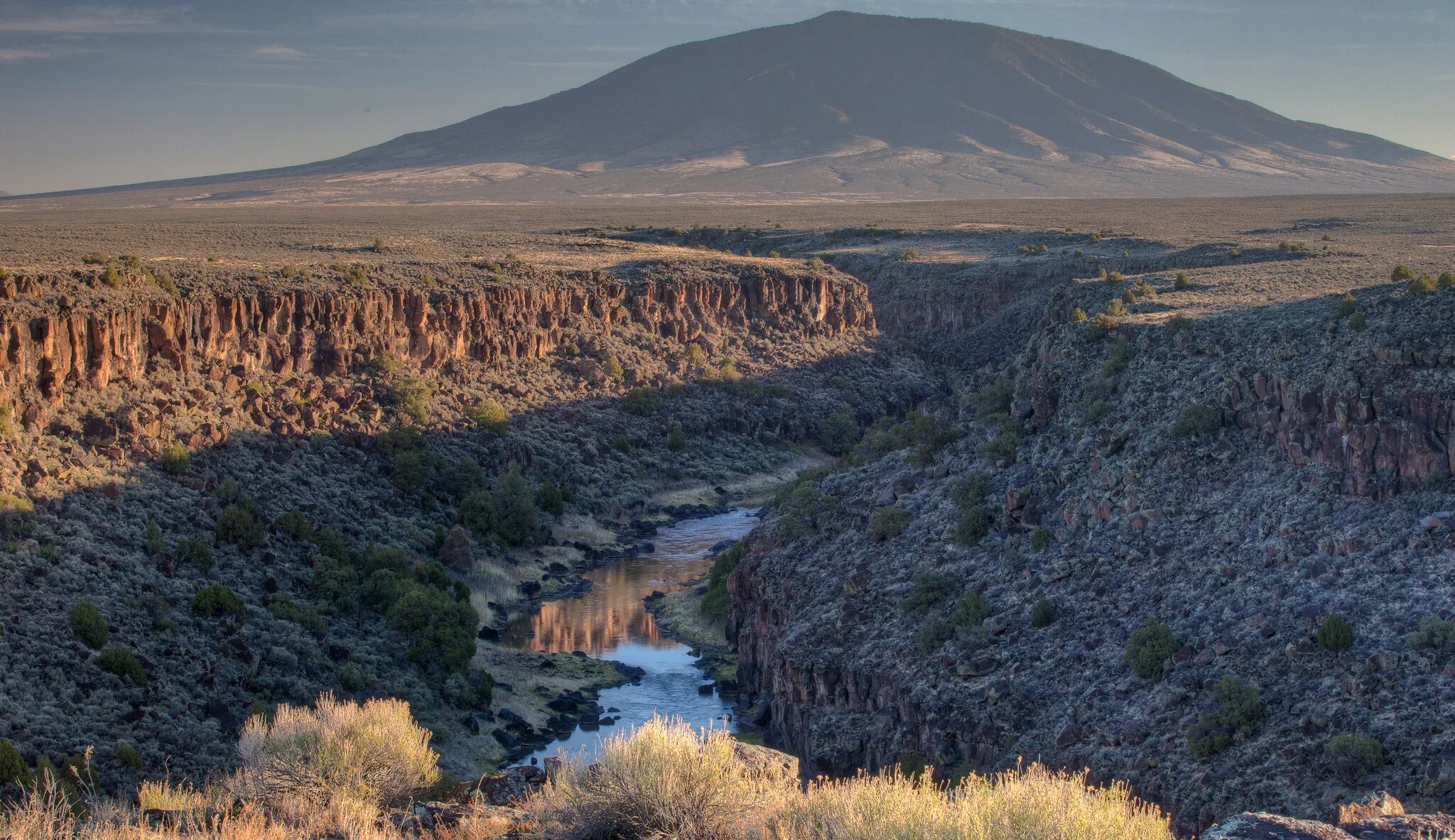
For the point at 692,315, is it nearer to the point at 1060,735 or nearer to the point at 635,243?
the point at 635,243

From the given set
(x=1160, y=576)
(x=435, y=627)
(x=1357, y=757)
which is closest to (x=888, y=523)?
(x=1160, y=576)

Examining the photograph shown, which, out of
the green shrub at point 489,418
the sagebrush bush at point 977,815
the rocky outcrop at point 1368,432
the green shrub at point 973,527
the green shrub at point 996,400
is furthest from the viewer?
the green shrub at point 489,418

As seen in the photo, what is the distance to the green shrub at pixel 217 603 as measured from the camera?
3033 centimetres

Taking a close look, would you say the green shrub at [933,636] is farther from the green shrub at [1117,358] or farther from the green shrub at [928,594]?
the green shrub at [1117,358]

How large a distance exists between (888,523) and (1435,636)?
48.9 ft

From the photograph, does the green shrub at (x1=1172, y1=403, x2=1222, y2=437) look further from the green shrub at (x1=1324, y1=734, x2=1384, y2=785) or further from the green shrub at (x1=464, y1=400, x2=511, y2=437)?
the green shrub at (x1=464, y1=400, x2=511, y2=437)

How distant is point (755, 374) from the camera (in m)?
70.5

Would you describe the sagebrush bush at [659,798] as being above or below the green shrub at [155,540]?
above

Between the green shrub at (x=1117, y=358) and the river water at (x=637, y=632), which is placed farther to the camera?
the green shrub at (x=1117, y=358)

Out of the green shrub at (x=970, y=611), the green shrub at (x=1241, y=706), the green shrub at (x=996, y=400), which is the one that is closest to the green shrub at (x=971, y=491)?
the green shrub at (x=970, y=611)

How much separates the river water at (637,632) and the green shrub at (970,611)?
17.9 ft

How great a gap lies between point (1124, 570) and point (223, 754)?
741 inches

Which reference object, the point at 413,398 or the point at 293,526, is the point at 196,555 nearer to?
the point at 293,526

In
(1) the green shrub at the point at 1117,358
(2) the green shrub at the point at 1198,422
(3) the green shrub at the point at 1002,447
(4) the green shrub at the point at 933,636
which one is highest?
(1) the green shrub at the point at 1117,358
